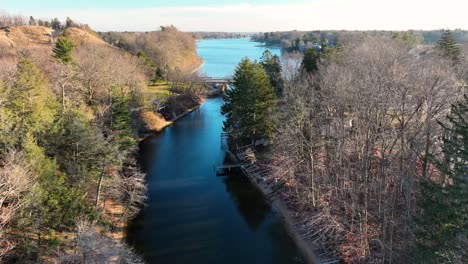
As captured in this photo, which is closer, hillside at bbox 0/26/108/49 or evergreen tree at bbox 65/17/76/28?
hillside at bbox 0/26/108/49

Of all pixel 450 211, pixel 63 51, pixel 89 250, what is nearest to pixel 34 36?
pixel 63 51

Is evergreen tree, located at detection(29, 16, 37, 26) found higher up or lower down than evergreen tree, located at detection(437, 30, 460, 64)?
higher up

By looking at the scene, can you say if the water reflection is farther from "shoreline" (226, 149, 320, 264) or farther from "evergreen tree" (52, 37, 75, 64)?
"evergreen tree" (52, 37, 75, 64)

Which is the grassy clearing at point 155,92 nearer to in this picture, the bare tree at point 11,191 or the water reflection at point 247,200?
the water reflection at point 247,200

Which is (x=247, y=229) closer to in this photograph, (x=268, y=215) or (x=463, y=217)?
(x=268, y=215)

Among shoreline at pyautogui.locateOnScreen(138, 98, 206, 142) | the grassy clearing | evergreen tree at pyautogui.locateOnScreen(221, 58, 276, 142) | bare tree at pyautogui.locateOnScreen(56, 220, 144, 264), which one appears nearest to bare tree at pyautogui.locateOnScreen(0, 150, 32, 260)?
bare tree at pyautogui.locateOnScreen(56, 220, 144, 264)

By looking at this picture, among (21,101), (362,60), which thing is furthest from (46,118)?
(362,60)
